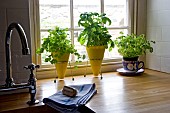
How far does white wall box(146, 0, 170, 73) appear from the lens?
1802 mm

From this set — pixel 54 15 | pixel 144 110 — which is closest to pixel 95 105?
pixel 144 110

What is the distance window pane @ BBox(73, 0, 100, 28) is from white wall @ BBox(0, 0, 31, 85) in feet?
1.70

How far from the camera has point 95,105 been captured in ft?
3.59

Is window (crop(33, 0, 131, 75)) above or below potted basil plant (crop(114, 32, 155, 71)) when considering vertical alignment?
above

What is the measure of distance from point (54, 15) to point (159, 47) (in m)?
0.81

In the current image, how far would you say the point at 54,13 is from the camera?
1.77 m

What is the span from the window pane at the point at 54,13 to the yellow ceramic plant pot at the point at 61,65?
292 mm

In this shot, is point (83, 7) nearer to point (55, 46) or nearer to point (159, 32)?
point (55, 46)

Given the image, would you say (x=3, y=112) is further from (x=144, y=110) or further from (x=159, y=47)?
(x=159, y=47)

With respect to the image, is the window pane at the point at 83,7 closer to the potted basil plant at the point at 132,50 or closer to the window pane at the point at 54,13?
the window pane at the point at 54,13

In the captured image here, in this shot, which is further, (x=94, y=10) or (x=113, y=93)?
(x=94, y=10)

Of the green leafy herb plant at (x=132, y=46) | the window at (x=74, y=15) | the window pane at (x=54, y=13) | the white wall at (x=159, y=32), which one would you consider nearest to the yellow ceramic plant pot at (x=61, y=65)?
the window at (x=74, y=15)

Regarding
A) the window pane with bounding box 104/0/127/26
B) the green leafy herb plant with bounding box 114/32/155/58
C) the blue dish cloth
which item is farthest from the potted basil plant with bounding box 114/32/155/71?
the blue dish cloth

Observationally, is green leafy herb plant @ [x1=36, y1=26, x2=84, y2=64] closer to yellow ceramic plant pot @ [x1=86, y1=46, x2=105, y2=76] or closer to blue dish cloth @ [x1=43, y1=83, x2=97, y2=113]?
yellow ceramic plant pot @ [x1=86, y1=46, x2=105, y2=76]
